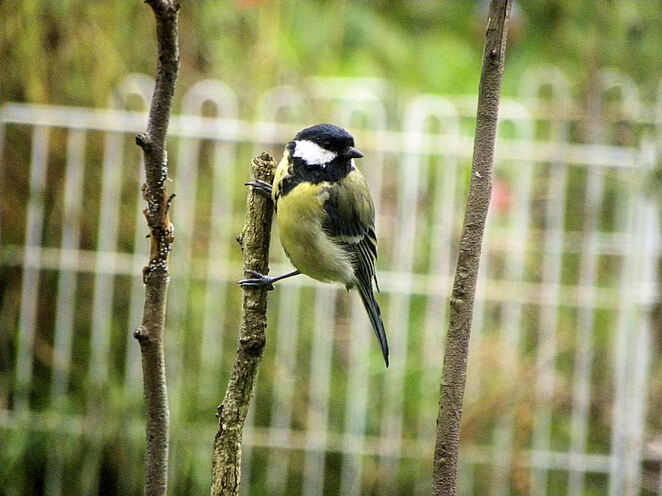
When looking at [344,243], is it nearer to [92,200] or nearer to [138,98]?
[92,200]

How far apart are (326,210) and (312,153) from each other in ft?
0.56

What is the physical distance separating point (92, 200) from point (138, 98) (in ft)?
2.21

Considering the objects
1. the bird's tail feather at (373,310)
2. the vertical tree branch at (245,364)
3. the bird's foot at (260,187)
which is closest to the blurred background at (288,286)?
the bird's tail feather at (373,310)

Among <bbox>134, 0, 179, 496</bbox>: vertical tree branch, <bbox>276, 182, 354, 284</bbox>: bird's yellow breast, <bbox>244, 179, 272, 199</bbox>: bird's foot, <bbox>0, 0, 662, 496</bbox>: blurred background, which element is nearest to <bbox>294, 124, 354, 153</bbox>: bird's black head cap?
<bbox>276, 182, 354, 284</bbox>: bird's yellow breast

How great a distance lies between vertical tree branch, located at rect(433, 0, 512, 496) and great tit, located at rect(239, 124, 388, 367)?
3.64ft

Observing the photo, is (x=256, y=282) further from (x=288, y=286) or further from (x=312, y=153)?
(x=288, y=286)

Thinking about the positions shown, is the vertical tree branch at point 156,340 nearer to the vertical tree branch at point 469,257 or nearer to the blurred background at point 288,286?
the vertical tree branch at point 469,257

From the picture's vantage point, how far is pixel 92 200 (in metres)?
4.20

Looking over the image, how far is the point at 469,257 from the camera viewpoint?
0.95 m

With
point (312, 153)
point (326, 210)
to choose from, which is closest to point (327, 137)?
point (312, 153)

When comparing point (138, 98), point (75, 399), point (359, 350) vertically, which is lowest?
point (75, 399)

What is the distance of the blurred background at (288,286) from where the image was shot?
3.85 metres

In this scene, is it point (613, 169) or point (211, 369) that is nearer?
point (211, 369)

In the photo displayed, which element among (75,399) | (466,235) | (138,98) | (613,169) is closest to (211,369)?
(75,399)
